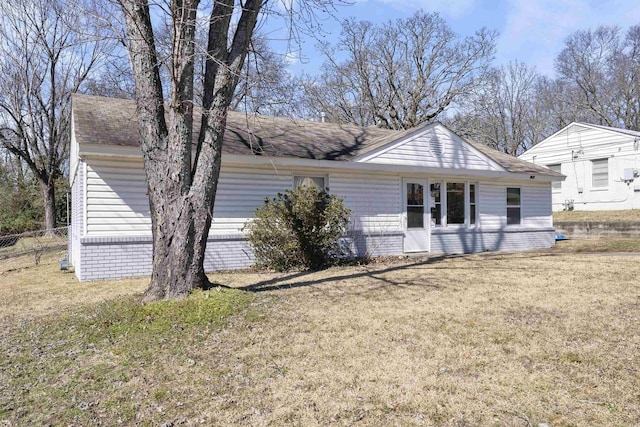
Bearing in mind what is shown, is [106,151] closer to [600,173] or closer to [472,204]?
[472,204]

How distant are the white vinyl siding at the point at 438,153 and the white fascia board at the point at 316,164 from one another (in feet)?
0.79

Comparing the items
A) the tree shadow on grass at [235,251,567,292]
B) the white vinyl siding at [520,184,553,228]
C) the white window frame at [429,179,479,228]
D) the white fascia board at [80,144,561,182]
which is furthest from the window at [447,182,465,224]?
the white vinyl siding at [520,184,553,228]

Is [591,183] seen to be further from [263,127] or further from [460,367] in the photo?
[460,367]

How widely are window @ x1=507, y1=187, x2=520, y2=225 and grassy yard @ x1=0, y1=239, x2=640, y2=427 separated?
7660 mm

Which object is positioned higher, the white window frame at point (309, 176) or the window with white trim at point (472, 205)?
the white window frame at point (309, 176)

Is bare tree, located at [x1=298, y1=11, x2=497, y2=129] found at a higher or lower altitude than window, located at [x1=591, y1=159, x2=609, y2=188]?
higher

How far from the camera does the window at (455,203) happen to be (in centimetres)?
1399

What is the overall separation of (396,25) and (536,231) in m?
19.5

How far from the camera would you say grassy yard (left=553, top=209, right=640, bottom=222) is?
17.4 meters

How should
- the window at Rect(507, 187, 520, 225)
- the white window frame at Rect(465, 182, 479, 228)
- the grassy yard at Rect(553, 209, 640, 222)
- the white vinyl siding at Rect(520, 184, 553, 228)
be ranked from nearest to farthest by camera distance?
the white window frame at Rect(465, 182, 479, 228)
the window at Rect(507, 187, 520, 225)
the white vinyl siding at Rect(520, 184, 553, 228)
the grassy yard at Rect(553, 209, 640, 222)

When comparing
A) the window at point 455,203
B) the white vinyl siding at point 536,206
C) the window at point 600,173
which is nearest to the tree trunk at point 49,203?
the window at point 455,203

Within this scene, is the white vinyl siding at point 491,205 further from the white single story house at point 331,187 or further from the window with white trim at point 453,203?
the window with white trim at point 453,203

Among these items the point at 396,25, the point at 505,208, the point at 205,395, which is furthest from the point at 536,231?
the point at 396,25

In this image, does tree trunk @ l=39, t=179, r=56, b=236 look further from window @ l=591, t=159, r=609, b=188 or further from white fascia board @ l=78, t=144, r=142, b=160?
window @ l=591, t=159, r=609, b=188
